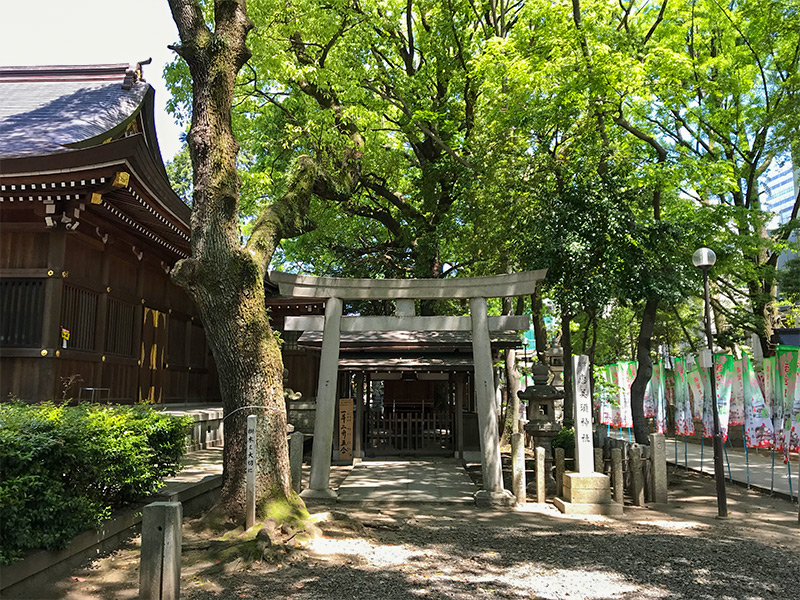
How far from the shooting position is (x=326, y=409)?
33.1 ft

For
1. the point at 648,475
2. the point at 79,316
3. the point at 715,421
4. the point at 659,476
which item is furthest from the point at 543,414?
the point at 79,316

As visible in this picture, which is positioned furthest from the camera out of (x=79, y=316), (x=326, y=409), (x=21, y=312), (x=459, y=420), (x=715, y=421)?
(x=459, y=420)

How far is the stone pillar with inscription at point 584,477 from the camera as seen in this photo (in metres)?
9.22

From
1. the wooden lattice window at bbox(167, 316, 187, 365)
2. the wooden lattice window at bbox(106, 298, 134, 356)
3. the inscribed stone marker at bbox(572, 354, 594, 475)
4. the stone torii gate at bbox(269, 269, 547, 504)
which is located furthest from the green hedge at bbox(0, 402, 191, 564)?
the wooden lattice window at bbox(167, 316, 187, 365)

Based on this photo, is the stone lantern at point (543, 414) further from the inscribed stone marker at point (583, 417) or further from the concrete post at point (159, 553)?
the concrete post at point (159, 553)

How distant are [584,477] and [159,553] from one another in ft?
22.4

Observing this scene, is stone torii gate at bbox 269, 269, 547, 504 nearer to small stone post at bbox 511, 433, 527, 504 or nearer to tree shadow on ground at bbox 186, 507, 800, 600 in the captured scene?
small stone post at bbox 511, 433, 527, 504

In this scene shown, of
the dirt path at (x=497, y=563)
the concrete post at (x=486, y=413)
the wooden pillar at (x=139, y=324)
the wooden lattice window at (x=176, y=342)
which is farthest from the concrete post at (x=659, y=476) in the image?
the wooden lattice window at (x=176, y=342)

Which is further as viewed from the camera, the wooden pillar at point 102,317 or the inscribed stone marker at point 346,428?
the inscribed stone marker at point 346,428

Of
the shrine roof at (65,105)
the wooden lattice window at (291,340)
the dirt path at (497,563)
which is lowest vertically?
the dirt path at (497,563)

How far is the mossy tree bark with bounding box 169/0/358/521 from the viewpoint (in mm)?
6949

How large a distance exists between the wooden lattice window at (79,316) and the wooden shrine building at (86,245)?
26 millimetres

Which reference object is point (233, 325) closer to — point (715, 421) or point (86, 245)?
point (86, 245)

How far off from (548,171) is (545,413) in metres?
5.05
